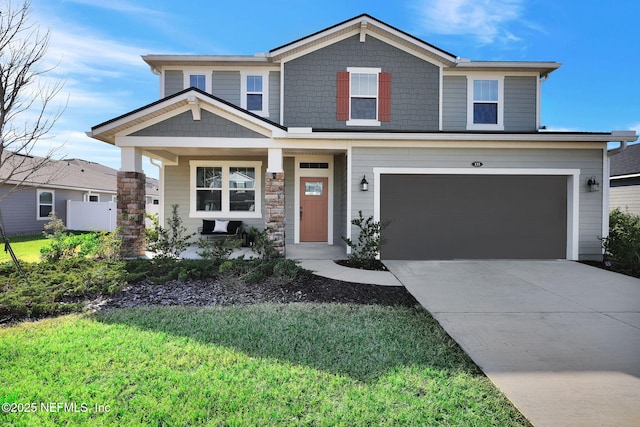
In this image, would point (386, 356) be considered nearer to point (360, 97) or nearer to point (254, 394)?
point (254, 394)

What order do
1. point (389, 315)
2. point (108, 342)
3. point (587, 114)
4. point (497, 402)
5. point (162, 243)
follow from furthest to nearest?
point (587, 114) → point (162, 243) → point (389, 315) → point (108, 342) → point (497, 402)

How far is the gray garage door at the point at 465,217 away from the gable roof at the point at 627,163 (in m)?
10.4

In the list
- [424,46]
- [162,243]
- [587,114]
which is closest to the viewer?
[162,243]

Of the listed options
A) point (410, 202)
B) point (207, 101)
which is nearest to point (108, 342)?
point (207, 101)

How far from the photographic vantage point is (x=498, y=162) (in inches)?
341

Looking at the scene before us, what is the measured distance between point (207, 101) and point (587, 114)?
530 inches

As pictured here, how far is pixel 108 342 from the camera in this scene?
3494mm

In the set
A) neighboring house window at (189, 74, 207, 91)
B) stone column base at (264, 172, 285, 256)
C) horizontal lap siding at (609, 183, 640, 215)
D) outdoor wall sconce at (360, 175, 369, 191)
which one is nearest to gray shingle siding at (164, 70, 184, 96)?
neighboring house window at (189, 74, 207, 91)

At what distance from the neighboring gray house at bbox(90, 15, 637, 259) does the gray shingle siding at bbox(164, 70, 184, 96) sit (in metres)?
0.05

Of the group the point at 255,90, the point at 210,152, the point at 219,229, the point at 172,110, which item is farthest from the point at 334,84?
the point at 219,229

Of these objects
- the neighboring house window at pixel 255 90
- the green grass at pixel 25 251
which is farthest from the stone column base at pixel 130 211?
the neighboring house window at pixel 255 90

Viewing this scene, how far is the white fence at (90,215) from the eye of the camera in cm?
1753

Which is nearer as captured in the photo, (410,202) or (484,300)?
(484,300)

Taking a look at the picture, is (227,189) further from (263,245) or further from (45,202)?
(45,202)
